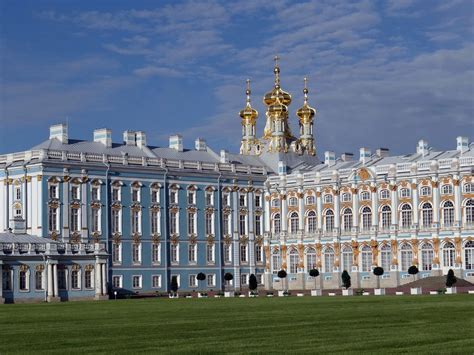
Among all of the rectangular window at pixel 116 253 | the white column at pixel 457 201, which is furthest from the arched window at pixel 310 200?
the rectangular window at pixel 116 253

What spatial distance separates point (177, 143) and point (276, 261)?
13.2 meters

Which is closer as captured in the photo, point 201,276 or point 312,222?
point 201,276

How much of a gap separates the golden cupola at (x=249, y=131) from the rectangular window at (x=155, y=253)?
1993cm

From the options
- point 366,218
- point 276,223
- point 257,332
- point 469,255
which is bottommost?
point 257,332

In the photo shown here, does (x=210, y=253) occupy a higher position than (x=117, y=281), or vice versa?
(x=210, y=253)

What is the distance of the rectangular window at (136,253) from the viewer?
8244cm

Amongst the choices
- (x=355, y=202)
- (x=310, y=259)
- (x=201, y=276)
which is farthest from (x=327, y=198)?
(x=201, y=276)

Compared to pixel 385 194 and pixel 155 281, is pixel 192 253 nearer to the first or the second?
pixel 155 281

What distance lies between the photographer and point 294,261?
8981 centimetres

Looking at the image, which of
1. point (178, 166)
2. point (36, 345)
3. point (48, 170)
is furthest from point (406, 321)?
point (178, 166)

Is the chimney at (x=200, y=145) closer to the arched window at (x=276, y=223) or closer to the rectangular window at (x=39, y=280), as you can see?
the arched window at (x=276, y=223)

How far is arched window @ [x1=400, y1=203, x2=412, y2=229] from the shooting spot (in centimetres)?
8250

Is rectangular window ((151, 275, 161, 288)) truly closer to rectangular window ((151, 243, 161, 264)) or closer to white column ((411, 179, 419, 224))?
rectangular window ((151, 243, 161, 264))

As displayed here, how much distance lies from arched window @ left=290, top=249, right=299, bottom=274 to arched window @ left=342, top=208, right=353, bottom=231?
5.25 m
